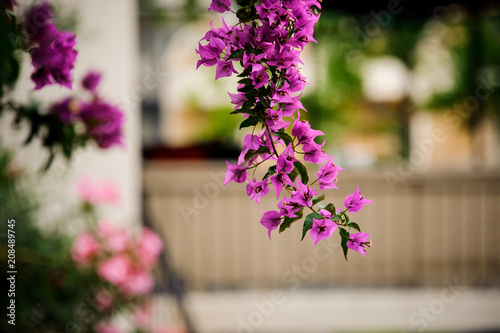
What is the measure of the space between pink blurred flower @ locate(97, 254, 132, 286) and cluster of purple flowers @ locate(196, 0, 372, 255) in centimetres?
195

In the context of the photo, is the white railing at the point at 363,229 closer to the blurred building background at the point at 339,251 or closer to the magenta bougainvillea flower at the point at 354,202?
the blurred building background at the point at 339,251

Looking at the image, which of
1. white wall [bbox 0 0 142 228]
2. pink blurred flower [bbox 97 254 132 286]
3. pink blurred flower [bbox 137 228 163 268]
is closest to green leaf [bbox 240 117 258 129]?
pink blurred flower [bbox 97 254 132 286]

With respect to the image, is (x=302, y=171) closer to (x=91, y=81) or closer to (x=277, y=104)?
(x=277, y=104)

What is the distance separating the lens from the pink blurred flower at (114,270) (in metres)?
2.41

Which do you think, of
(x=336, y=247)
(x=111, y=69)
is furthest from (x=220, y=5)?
(x=336, y=247)

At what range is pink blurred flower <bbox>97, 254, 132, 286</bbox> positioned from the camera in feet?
7.91

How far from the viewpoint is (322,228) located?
604 mm

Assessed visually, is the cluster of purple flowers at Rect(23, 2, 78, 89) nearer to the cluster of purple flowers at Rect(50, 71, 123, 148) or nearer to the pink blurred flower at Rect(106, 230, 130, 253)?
the cluster of purple flowers at Rect(50, 71, 123, 148)

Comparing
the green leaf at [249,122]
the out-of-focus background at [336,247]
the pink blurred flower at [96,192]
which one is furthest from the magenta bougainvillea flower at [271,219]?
the out-of-focus background at [336,247]

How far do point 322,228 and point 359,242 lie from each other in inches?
1.8

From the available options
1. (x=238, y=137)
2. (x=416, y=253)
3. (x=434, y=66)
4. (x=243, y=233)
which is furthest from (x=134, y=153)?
(x=434, y=66)

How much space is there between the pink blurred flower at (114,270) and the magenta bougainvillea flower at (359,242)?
198 centimetres

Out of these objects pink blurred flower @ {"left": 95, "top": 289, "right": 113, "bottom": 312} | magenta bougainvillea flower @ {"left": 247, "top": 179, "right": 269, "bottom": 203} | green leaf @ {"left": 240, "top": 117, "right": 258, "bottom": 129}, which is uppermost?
green leaf @ {"left": 240, "top": 117, "right": 258, "bottom": 129}

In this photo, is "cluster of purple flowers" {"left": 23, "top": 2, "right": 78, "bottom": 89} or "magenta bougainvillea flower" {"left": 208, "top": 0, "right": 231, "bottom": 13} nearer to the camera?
"magenta bougainvillea flower" {"left": 208, "top": 0, "right": 231, "bottom": 13}
